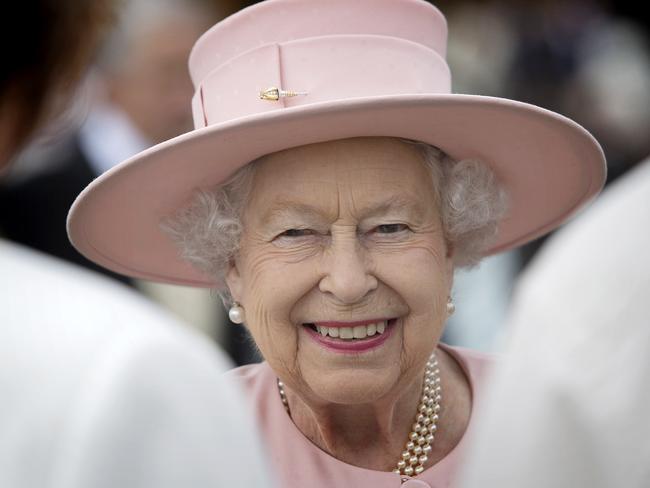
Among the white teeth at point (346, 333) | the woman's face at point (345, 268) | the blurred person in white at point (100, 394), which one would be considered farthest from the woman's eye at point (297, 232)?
the blurred person in white at point (100, 394)

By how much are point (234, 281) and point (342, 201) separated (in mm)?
487

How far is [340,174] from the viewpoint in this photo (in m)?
3.02

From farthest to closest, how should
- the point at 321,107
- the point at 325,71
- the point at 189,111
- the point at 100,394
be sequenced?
the point at 189,111, the point at 325,71, the point at 321,107, the point at 100,394

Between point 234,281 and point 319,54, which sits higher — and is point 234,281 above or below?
below

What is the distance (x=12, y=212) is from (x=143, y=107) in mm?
1055

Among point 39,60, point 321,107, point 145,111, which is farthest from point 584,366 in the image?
point 145,111

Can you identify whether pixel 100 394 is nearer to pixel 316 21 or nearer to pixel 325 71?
pixel 325 71

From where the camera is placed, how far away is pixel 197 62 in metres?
3.22

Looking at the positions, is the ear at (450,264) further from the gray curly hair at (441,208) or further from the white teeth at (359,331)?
the white teeth at (359,331)

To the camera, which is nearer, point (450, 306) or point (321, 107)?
point (321, 107)

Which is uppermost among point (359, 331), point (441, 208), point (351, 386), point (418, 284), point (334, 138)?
point (334, 138)

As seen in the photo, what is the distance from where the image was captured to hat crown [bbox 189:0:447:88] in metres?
2.97

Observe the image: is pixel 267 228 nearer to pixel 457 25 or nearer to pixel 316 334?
pixel 316 334

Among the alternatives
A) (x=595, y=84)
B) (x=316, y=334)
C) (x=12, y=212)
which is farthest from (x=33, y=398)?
(x=595, y=84)
